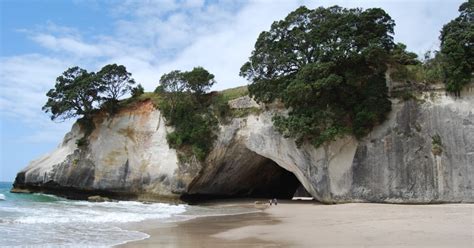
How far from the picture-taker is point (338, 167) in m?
22.8

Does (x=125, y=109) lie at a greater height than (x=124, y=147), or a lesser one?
greater

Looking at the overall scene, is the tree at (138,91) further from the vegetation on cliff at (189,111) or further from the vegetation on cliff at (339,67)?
the vegetation on cliff at (339,67)

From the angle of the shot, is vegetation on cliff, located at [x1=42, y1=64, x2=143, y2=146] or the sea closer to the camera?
the sea

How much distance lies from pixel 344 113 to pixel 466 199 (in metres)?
6.88

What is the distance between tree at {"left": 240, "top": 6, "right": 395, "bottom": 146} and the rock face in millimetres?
1141

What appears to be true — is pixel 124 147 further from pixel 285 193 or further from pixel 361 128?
pixel 361 128

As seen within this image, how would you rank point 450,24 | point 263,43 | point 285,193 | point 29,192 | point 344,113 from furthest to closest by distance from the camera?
point 285,193, point 29,192, point 263,43, point 344,113, point 450,24

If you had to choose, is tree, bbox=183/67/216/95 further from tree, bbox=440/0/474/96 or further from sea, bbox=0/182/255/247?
tree, bbox=440/0/474/96

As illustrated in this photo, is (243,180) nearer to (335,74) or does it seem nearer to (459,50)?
(335,74)

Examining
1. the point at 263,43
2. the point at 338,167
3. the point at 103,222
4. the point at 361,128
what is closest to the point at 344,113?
the point at 361,128

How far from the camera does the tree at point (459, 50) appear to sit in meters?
20.0

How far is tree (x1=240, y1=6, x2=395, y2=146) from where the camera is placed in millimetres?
21609

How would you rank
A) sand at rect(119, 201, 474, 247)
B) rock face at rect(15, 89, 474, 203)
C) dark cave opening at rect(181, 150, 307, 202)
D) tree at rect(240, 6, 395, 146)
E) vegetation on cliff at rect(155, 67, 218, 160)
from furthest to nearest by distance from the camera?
dark cave opening at rect(181, 150, 307, 202) < vegetation on cliff at rect(155, 67, 218, 160) < tree at rect(240, 6, 395, 146) < rock face at rect(15, 89, 474, 203) < sand at rect(119, 201, 474, 247)

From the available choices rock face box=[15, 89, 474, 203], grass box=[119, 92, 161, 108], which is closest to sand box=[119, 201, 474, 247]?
rock face box=[15, 89, 474, 203]
